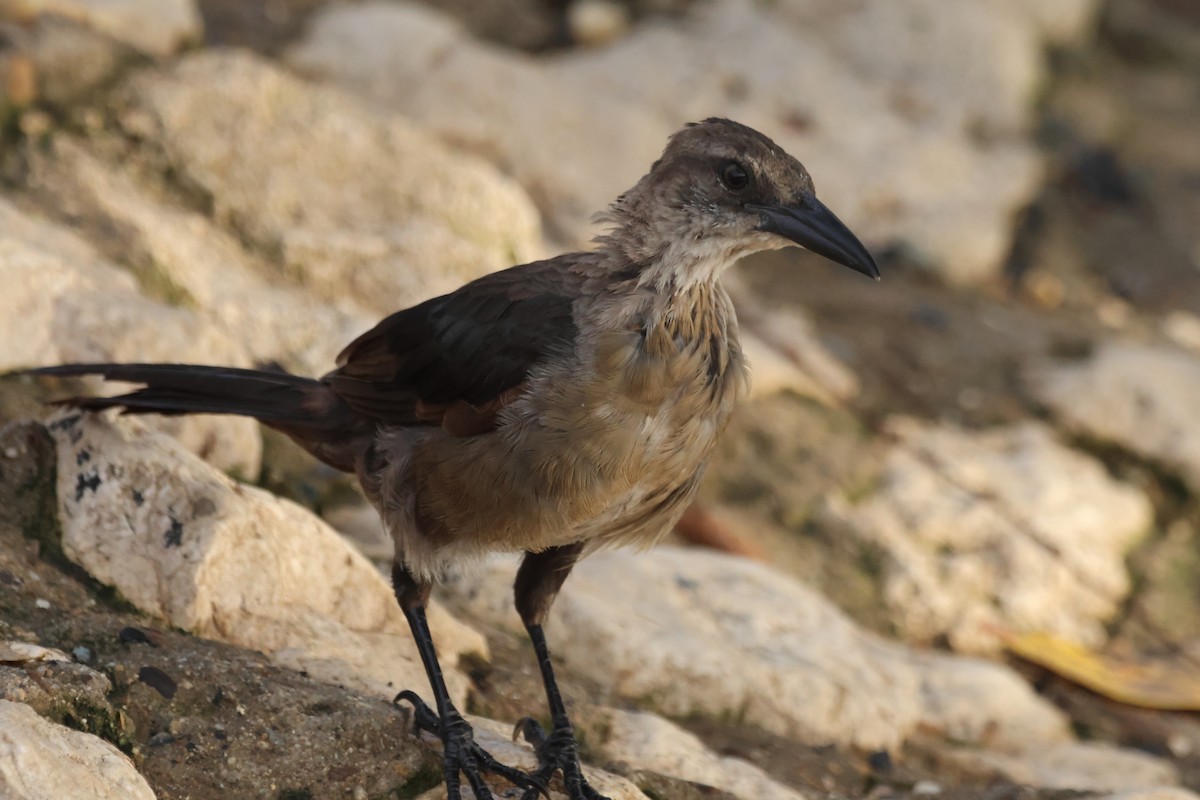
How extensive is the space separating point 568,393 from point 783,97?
17.8 feet

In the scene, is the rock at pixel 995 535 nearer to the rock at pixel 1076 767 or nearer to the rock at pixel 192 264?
the rock at pixel 1076 767

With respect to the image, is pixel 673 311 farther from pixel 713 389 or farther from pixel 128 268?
pixel 128 268

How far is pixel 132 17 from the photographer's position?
6316 millimetres

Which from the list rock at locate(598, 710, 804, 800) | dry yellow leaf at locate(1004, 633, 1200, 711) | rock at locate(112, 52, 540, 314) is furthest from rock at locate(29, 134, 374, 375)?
dry yellow leaf at locate(1004, 633, 1200, 711)

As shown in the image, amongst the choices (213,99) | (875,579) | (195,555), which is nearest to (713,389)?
(195,555)

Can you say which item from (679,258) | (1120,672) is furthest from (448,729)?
(1120,672)

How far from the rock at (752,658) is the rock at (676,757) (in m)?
0.35

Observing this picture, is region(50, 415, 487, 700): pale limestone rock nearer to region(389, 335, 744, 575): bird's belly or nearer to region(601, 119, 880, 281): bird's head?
region(389, 335, 744, 575): bird's belly

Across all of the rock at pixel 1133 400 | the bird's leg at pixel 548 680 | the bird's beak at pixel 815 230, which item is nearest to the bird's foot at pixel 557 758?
the bird's leg at pixel 548 680

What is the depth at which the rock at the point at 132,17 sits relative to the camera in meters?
5.98

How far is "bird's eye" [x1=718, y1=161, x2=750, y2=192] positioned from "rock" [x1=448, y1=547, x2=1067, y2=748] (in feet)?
5.08

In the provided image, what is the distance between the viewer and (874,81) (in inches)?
→ 351

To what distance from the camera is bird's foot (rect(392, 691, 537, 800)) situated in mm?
3344

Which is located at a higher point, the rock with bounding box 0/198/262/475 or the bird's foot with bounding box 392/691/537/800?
the rock with bounding box 0/198/262/475
